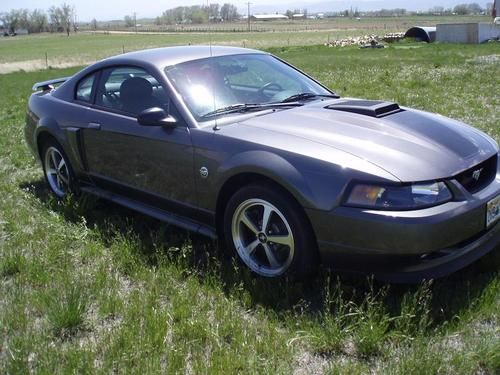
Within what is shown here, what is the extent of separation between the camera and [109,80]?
4680 mm

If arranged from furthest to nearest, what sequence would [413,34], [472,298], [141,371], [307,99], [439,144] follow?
[413,34] → [307,99] → [439,144] → [472,298] → [141,371]

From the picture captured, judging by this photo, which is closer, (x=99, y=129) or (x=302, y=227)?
(x=302, y=227)

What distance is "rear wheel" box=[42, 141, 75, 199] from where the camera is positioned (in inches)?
203

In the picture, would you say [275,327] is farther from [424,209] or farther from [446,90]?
[446,90]

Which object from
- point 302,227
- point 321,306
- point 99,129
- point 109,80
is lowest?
point 321,306

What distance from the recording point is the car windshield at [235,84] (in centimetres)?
388

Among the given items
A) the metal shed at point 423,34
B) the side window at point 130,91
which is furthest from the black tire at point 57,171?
the metal shed at point 423,34

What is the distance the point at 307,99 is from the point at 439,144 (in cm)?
127

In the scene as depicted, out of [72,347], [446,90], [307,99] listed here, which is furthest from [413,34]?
[72,347]

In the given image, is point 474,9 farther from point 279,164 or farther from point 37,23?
point 279,164

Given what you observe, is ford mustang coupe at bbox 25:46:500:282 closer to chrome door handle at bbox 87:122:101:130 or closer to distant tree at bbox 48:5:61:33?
chrome door handle at bbox 87:122:101:130

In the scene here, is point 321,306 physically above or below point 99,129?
below

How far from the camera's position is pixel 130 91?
438 cm

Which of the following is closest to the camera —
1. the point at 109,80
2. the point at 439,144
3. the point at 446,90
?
the point at 439,144
